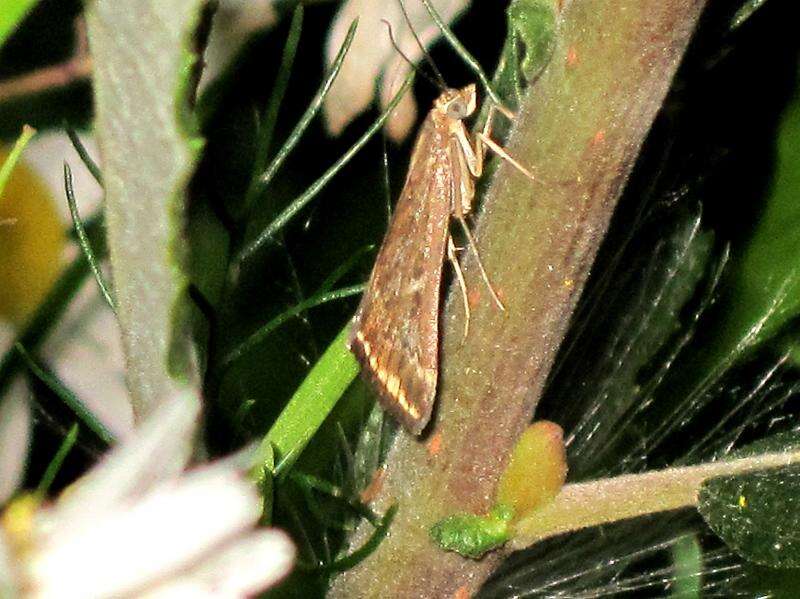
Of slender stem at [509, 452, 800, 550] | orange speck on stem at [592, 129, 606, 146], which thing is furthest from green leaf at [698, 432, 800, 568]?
orange speck on stem at [592, 129, 606, 146]

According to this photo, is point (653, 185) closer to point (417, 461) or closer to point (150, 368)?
point (417, 461)

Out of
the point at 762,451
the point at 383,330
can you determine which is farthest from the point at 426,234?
the point at 762,451

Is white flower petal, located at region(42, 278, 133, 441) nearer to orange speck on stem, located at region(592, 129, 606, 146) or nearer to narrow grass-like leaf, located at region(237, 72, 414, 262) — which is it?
narrow grass-like leaf, located at region(237, 72, 414, 262)

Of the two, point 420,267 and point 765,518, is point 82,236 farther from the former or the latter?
point 765,518

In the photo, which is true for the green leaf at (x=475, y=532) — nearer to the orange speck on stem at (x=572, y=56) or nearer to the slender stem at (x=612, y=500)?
the slender stem at (x=612, y=500)

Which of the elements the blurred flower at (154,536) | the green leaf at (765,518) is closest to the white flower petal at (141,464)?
the blurred flower at (154,536)

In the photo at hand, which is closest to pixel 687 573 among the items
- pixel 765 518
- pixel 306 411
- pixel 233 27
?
pixel 765 518
